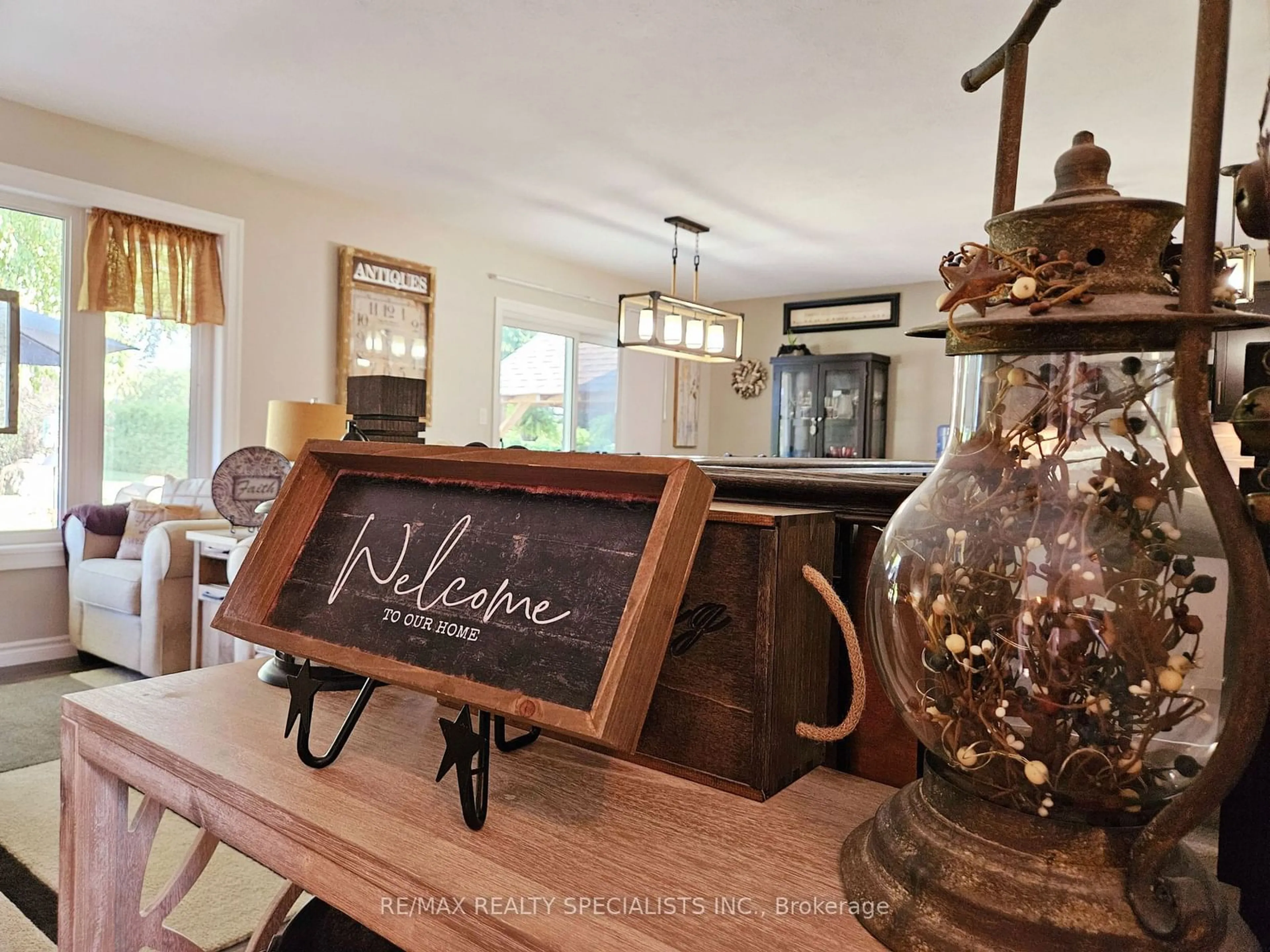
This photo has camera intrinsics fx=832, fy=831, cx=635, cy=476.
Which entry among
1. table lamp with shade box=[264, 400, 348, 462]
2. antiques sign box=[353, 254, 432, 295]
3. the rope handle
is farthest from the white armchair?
the rope handle

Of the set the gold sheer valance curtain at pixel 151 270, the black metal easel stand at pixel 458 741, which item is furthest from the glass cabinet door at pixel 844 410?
the black metal easel stand at pixel 458 741

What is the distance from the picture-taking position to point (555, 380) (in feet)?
22.1

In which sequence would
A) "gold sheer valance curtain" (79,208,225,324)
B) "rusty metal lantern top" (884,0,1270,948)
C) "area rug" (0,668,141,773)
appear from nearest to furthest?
"rusty metal lantern top" (884,0,1270,948) < "area rug" (0,668,141,773) < "gold sheer valance curtain" (79,208,225,324)

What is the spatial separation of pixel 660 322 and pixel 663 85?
127cm

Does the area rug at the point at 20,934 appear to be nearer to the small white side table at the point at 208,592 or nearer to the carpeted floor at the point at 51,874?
the carpeted floor at the point at 51,874

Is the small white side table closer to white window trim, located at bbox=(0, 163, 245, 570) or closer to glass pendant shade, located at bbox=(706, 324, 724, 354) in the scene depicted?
white window trim, located at bbox=(0, 163, 245, 570)

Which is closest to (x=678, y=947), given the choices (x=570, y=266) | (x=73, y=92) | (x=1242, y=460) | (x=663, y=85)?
(x=1242, y=460)

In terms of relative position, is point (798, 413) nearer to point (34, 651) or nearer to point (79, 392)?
point (79, 392)

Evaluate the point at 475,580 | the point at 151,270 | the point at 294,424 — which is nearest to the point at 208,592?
the point at 294,424

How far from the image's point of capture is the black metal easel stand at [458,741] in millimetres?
573

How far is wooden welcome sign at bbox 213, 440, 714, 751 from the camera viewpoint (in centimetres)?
53

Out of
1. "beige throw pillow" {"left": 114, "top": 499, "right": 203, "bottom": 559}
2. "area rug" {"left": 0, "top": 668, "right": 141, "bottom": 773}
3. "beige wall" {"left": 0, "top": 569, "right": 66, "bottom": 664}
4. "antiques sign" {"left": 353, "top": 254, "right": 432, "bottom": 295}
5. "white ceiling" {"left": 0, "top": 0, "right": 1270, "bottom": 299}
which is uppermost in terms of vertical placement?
"white ceiling" {"left": 0, "top": 0, "right": 1270, "bottom": 299}

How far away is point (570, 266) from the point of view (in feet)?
21.6

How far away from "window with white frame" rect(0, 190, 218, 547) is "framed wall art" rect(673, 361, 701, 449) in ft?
14.0
